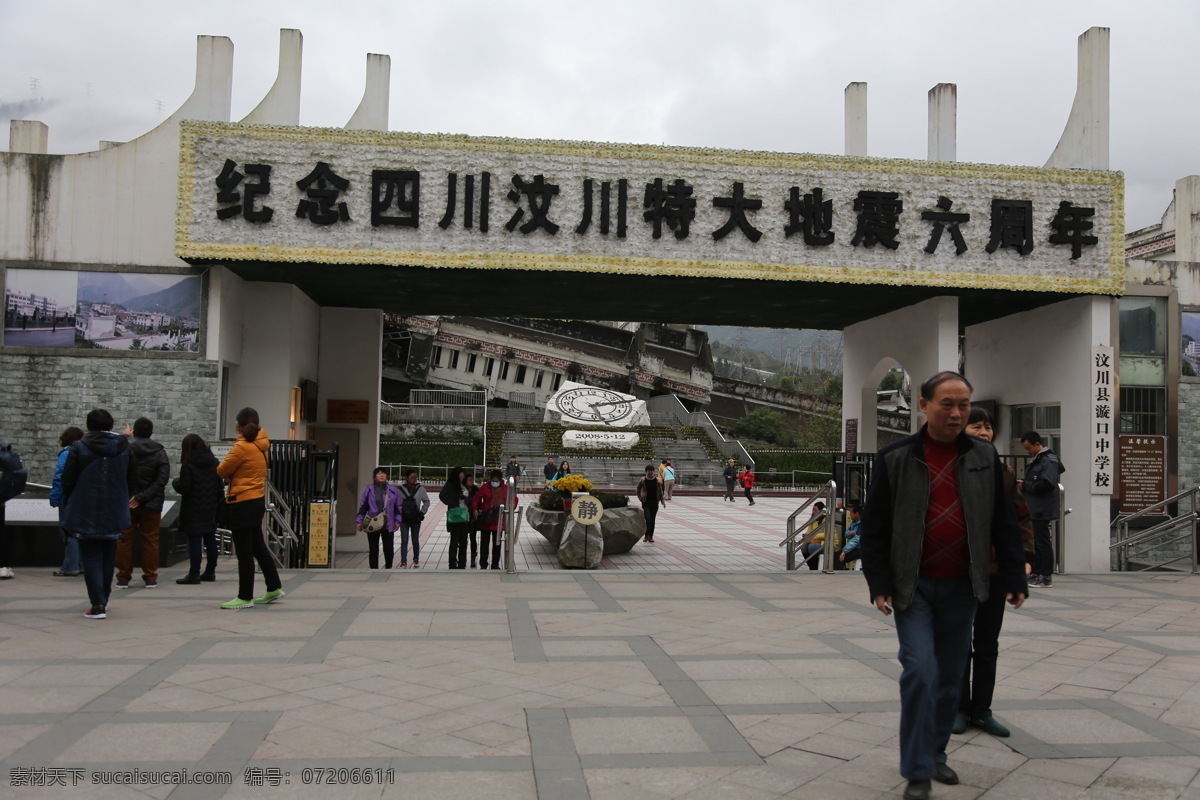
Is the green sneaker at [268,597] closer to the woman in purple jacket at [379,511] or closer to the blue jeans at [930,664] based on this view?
the woman in purple jacket at [379,511]

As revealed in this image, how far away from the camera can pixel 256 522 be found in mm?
7539

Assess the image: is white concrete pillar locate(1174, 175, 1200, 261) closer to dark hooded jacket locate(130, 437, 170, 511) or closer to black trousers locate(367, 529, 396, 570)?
black trousers locate(367, 529, 396, 570)

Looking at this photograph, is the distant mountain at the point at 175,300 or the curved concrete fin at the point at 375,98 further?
the curved concrete fin at the point at 375,98

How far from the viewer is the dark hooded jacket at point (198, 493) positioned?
8.99 metres

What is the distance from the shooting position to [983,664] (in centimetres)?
475

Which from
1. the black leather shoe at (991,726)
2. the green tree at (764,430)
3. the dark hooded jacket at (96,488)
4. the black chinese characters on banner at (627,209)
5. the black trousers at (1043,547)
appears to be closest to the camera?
the black leather shoe at (991,726)

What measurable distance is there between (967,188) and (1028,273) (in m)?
1.35

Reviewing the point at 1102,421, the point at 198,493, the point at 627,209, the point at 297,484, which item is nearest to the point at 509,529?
the point at 297,484

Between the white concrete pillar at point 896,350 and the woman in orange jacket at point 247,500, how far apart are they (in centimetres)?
711

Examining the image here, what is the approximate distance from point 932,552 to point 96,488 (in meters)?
5.94

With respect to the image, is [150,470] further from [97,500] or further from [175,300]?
[175,300]

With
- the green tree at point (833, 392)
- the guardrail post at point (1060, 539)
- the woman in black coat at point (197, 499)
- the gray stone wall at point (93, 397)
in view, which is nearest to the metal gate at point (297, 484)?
→ the gray stone wall at point (93, 397)

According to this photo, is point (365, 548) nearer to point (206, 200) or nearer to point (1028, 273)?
point (206, 200)

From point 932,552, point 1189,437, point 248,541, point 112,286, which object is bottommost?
point 248,541
